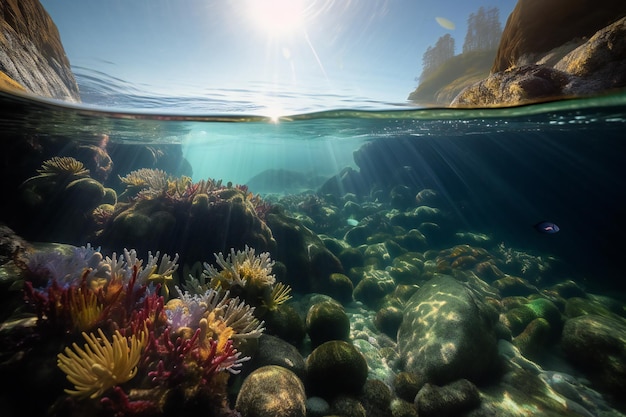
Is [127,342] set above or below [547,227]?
above

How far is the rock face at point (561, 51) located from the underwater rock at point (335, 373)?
7.16 meters

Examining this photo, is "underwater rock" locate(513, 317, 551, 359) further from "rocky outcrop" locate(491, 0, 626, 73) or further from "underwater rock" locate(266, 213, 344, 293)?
"rocky outcrop" locate(491, 0, 626, 73)

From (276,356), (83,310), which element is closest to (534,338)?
(276,356)

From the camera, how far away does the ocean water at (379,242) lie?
4.03 metres

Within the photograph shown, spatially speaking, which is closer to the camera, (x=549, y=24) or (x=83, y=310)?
(x=83, y=310)

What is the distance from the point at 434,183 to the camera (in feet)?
77.0

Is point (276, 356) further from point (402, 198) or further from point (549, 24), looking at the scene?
point (402, 198)

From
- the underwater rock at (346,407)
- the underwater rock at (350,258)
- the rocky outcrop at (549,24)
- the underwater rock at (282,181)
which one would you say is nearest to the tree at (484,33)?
the rocky outcrop at (549,24)

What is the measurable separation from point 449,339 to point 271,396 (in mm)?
4123

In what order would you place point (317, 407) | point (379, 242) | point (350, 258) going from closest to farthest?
1. point (317, 407)
2. point (350, 258)
3. point (379, 242)

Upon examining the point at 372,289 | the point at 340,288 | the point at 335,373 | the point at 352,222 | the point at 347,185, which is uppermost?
the point at 335,373

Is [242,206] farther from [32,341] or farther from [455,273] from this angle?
[455,273]

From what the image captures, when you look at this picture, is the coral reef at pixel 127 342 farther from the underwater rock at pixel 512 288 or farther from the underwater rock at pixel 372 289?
the underwater rock at pixel 512 288

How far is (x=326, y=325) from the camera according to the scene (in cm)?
577
